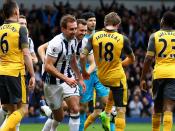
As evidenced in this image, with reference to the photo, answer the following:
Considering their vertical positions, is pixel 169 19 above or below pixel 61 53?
above

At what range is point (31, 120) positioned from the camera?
77.6ft

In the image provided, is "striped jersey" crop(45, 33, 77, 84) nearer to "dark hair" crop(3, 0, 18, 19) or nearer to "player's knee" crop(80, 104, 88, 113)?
"dark hair" crop(3, 0, 18, 19)

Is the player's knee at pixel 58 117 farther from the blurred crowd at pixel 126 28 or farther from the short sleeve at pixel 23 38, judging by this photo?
the blurred crowd at pixel 126 28

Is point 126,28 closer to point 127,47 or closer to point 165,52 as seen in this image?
point 127,47

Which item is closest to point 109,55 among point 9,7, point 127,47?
point 127,47

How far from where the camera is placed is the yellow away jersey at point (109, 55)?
511 inches

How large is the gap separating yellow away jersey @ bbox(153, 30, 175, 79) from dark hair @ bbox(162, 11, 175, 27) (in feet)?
0.42

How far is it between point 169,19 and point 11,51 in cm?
279

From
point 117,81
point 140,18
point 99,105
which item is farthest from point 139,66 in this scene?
point 117,81

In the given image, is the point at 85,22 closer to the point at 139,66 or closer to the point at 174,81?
the point at 174,81

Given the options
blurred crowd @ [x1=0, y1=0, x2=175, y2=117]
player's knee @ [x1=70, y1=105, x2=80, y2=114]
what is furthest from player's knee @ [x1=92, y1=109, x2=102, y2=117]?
blurred crowd @ [x1=0, y1=0, x2=175, y2=117]

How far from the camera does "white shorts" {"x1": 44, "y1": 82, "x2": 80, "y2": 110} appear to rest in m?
12.4

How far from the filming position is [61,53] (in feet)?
40.0

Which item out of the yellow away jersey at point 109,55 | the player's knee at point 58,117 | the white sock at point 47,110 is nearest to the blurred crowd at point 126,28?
the white sock at point 47,110
